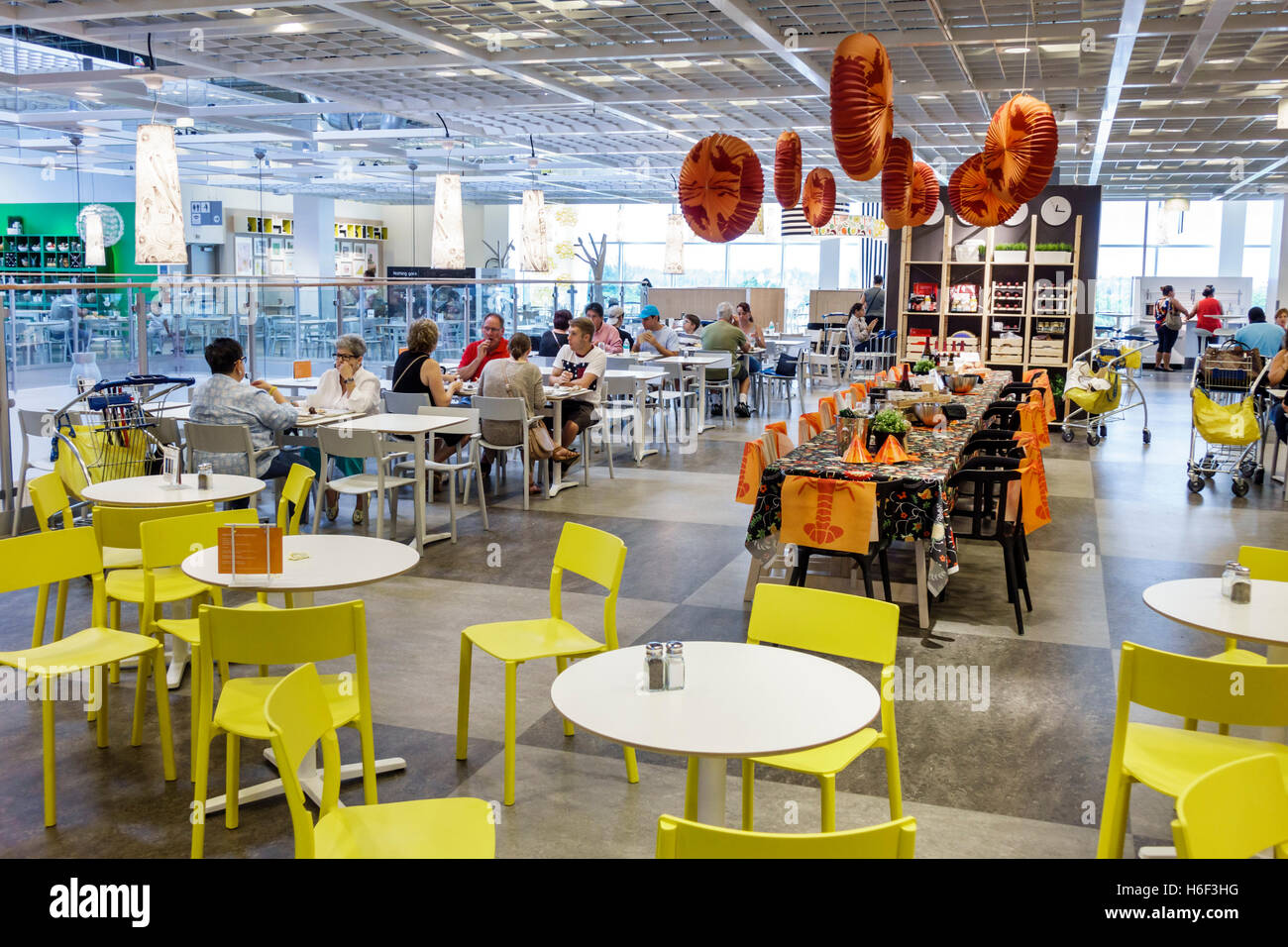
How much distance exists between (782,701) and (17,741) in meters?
3.08

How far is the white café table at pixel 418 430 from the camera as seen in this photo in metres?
7.14

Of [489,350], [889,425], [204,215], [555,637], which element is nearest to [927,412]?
[889,425]

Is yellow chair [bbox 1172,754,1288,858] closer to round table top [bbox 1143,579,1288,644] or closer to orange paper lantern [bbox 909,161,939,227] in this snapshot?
round table top [bbox 1143,579,1288,644]

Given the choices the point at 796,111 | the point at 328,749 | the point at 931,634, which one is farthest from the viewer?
the point at 796,111

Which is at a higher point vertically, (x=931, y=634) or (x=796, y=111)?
(x=796, y=111)

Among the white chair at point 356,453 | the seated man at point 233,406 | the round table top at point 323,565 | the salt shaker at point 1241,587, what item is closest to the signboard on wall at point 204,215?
the seated man at point 233,406

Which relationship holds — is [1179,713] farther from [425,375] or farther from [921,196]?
[921,196]

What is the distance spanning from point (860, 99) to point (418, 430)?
3.35m

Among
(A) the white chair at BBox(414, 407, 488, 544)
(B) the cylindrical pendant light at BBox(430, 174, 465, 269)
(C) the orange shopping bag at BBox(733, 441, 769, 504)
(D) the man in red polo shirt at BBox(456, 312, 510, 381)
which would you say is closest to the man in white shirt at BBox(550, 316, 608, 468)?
(D) the man in red polo shirt at BBox(456, 312, 510, 381)

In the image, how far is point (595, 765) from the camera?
13.4ft

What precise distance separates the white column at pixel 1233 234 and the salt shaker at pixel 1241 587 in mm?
27631

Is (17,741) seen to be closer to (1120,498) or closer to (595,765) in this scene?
(595,765)
